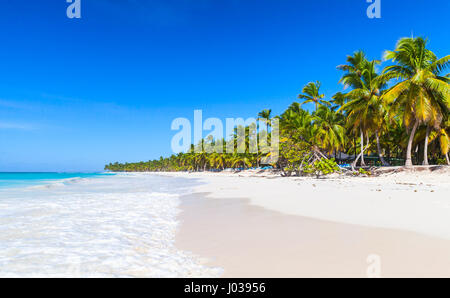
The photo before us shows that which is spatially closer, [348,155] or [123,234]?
[123,234]

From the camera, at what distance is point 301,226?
466 centimetres

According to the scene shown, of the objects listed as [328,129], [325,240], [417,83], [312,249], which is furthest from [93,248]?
[328,129]

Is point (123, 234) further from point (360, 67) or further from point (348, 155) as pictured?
point (348, 155)

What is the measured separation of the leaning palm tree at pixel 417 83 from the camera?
15609 mm

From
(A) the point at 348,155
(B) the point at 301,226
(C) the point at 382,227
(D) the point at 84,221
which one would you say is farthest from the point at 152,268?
(A) the point at 348,155

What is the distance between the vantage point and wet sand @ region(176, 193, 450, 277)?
2.66 meters

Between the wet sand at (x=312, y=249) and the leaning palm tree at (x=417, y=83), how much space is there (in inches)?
627

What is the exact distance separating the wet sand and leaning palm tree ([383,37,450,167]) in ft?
52.2

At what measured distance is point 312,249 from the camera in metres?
3.34

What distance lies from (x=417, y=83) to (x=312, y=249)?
1840 centimetres

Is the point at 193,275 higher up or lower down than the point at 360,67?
lower down
